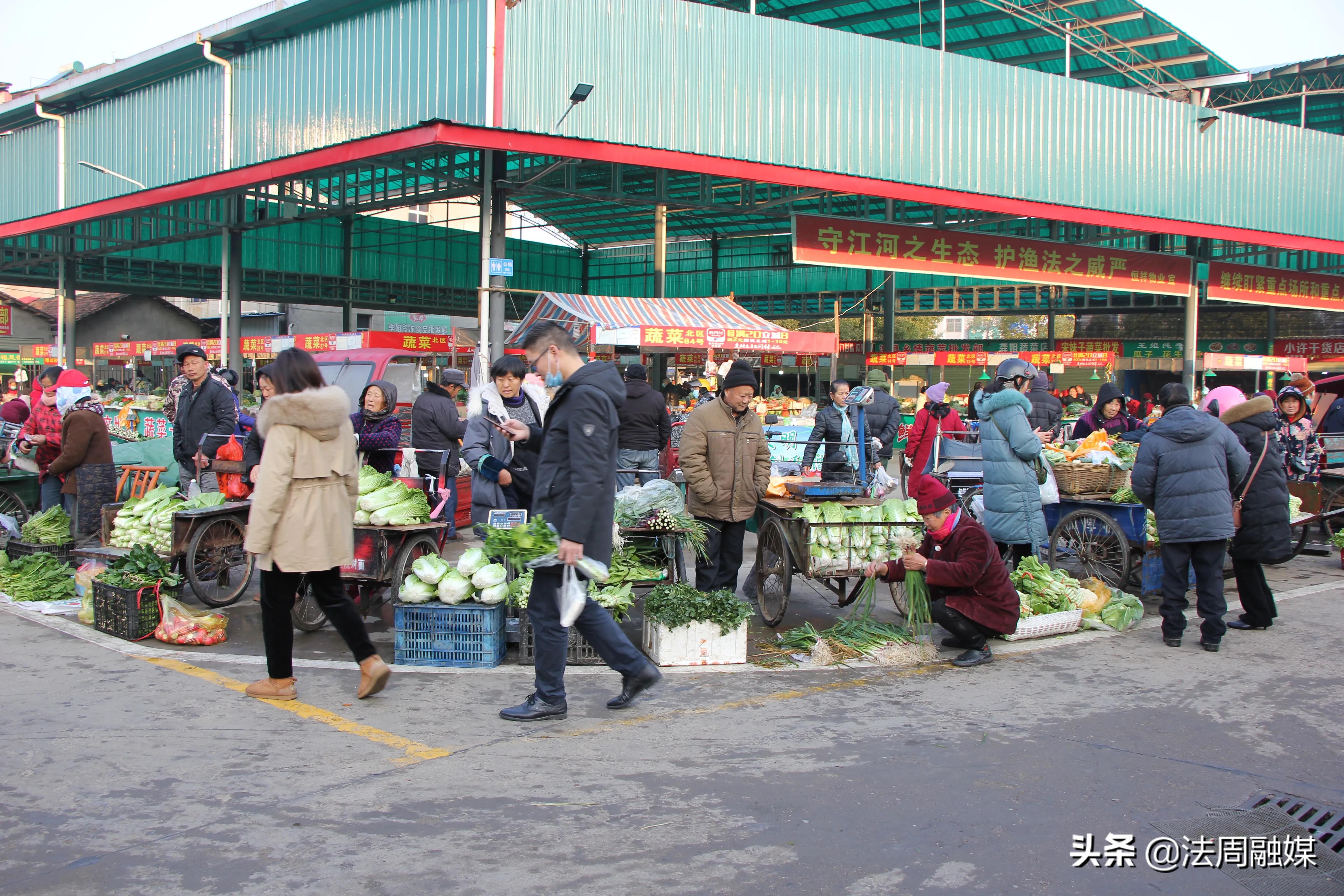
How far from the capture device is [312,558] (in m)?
5.09

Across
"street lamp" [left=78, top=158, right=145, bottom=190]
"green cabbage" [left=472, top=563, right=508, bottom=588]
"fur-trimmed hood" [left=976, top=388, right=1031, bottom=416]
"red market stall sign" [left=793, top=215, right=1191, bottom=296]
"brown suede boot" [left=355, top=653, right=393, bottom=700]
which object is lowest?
"brown suede boot" [left=355, top=653, right=393, bottom=700]

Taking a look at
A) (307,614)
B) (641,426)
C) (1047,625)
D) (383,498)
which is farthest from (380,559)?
(1047,625)

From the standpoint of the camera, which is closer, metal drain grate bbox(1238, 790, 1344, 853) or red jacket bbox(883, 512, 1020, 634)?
metal drain grate bbox(1238, 790, 1344, 853)

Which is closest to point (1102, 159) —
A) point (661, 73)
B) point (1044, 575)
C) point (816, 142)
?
point (816, 142)

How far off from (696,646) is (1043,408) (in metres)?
8.22

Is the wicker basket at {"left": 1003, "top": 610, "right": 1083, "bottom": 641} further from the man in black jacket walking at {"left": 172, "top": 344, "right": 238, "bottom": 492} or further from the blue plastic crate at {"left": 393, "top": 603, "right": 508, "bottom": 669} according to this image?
the man in black jacket walking at {"left": 172, "top": 344, "right": 238, "bottom": 492}

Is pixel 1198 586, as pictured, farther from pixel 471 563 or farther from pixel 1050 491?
pixel 471 563

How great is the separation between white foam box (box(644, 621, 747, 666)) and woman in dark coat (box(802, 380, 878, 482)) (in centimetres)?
404

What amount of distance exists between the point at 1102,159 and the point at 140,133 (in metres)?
22.3

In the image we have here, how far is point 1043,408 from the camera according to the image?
12.7m

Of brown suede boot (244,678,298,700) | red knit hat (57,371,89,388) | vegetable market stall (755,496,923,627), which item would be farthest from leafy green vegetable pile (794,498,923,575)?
red knit hat (57,371,89,388)

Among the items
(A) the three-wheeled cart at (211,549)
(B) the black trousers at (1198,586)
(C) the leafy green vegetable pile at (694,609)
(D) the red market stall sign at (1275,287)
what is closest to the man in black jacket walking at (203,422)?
(A) the three-wheeled cart at (211,549)

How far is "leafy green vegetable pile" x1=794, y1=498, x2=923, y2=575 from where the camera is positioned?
22.0ft

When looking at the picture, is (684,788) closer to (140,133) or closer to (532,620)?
(532,620)
